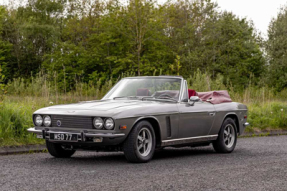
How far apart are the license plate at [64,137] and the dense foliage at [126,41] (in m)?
26.4

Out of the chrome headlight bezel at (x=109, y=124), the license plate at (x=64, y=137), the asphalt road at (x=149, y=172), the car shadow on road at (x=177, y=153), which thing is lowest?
the car shadow on road at (x=177, y=153)

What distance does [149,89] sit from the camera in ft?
29.6

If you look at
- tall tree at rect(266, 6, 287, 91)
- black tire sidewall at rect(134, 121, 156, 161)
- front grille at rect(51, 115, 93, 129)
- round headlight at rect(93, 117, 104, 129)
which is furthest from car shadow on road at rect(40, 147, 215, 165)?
tall tree at rect(266, 6, 287, 91)

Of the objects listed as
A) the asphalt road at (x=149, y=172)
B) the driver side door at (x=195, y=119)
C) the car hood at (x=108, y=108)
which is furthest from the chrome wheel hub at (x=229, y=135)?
the car hood at (x=108, y=108)

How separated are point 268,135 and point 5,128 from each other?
28.1 feet

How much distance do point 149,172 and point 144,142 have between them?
1019 millimetres

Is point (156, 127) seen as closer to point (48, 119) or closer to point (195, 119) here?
point (195, 119)

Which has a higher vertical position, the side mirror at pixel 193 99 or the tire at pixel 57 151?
the side mirror at pixel 193 99

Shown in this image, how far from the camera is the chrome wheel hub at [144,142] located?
7727 millimetres

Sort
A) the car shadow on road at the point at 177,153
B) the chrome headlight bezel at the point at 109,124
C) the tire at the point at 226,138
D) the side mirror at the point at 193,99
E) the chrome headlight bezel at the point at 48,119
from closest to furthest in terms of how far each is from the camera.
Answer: the chrome headlight bezel at the point at 109,124
the chrome headlight bezel at the point at 48,119
the side mirror at the point at 193,99
the car shadow on road at the point at 177,153
the tire at the point at 226,138

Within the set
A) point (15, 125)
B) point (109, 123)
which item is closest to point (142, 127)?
point (109, 123)

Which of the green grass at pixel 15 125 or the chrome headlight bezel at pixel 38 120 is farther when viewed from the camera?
the green grass at pixel 15 125

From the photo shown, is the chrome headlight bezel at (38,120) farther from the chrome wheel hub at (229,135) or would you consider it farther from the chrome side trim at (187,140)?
the chrome wheel hub at (229,135)

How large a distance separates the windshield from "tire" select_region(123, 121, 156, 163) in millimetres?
1172
